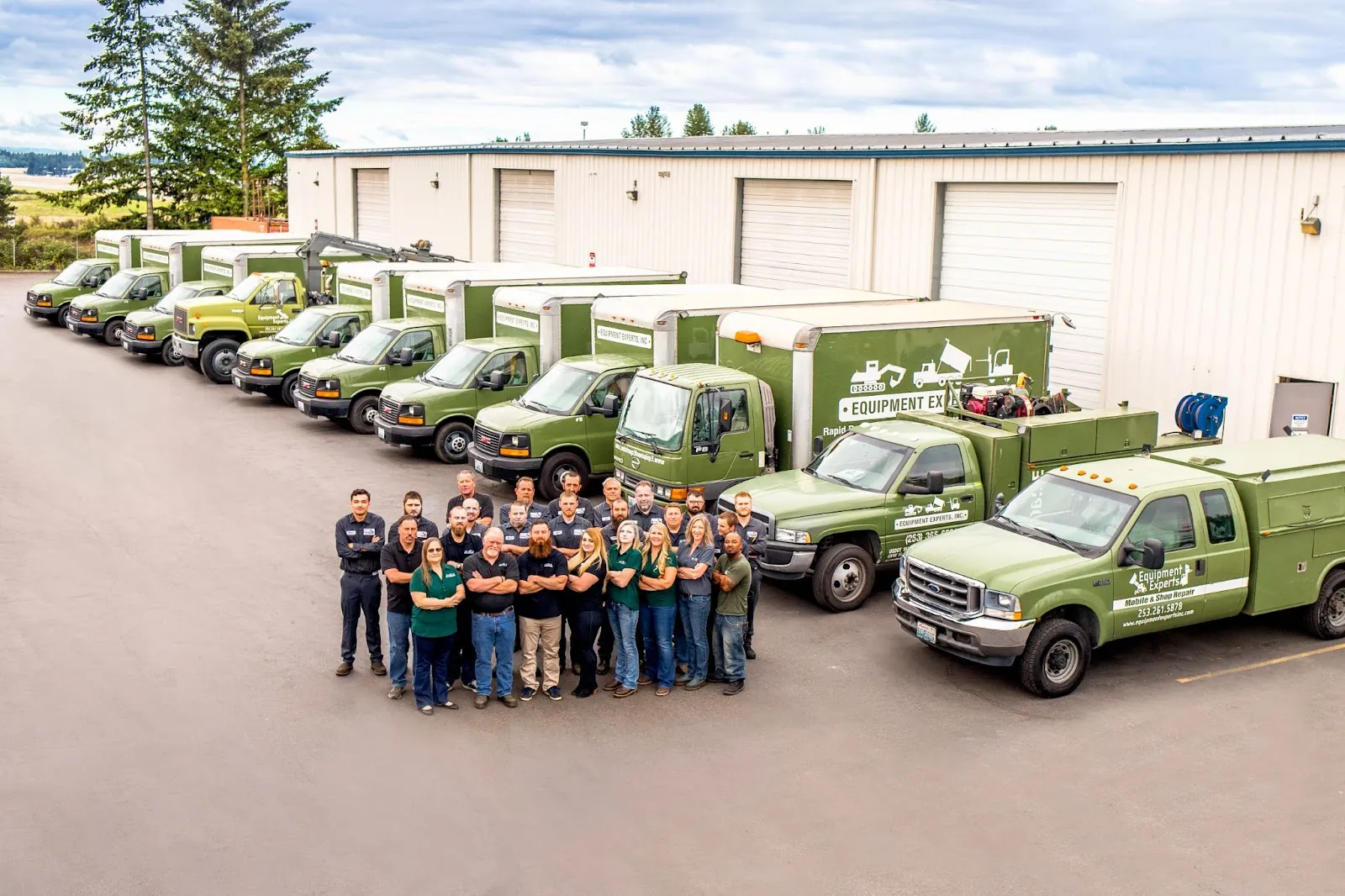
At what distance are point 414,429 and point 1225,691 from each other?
1262 centimetres

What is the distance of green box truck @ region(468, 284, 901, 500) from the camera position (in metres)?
18.1

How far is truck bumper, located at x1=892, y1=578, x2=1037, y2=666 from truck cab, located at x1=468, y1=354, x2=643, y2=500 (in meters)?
7.61

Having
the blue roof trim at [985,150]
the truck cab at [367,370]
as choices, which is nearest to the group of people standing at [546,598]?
the blue roof trim at [985,150]

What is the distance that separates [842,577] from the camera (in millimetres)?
13734

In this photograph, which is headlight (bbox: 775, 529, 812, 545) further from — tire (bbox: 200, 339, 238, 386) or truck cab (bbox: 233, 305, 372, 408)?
tire (bbox: 200, 339, 238, 386)

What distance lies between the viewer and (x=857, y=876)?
8.20 metres

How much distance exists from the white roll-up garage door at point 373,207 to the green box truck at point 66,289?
8.95 meters

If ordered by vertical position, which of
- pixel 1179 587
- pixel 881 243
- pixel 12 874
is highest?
pixel 881 243

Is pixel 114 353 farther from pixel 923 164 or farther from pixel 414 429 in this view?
pixel 923 164

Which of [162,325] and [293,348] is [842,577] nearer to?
[293,348]

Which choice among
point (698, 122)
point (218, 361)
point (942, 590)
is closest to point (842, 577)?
Result: point (942, 590)

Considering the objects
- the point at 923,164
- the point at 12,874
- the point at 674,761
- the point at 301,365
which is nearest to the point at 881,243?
the point at 923,164

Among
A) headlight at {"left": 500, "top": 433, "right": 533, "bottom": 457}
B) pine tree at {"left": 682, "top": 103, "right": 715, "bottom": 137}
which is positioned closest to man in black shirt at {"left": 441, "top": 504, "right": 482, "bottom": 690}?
headlight at {"left": 500, "top": 433, "right": 533, "bottom": 457}

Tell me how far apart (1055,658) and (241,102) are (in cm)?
6524
